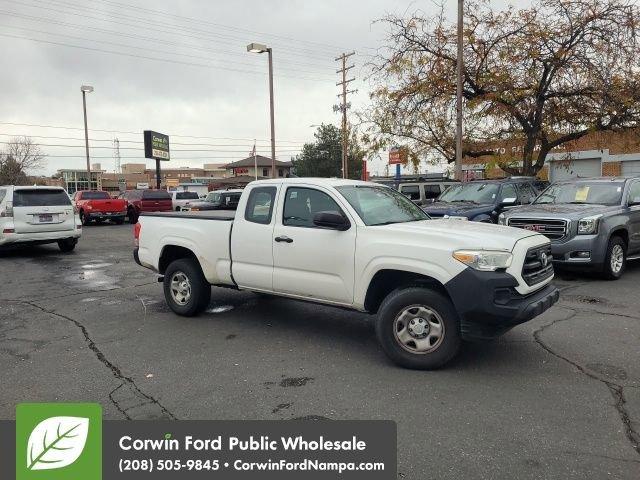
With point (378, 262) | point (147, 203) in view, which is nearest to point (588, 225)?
point (378, 262)

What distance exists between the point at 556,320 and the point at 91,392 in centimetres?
524

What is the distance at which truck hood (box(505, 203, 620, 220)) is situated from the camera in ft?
28.4

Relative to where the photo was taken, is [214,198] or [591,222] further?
[214,198]

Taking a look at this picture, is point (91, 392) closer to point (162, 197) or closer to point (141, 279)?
point (141, 279)

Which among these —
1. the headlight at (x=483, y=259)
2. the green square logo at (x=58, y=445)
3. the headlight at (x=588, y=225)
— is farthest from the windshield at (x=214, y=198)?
the green square logo at (x=58, y=445)

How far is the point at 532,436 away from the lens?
3430 mm

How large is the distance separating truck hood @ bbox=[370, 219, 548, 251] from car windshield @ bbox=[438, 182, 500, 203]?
24.4 feet

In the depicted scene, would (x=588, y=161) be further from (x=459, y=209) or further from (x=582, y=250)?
(x=582, y=250)

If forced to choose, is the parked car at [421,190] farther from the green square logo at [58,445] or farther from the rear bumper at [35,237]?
the green square logo at [58,445]

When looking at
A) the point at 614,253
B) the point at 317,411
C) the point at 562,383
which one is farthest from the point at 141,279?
the point at 614,253

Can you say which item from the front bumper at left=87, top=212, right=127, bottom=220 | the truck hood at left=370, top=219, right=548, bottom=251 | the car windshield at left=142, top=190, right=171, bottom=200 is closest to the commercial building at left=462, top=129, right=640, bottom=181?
the car windshield at left=142, top=190, right=171, bottom=200

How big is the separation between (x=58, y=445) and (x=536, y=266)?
411cm

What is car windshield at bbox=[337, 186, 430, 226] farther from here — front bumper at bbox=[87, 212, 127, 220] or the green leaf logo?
front bumper at bbox=[87, 212, 127, 220]

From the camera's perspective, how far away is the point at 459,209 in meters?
11.5
